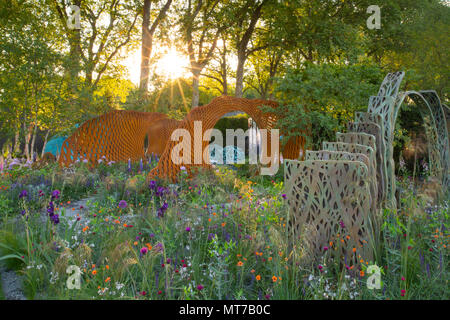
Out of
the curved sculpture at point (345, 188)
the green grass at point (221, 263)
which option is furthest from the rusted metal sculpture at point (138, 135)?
the curved sculpture at point (345, 188)

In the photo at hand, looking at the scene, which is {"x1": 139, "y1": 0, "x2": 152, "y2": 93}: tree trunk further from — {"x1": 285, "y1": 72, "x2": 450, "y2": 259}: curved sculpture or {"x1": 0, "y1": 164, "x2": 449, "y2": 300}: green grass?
{"x1": 285, "y1": 72, "x2": 450, "y2": 259}: curved sculpture

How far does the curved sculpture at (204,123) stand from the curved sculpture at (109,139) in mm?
3014

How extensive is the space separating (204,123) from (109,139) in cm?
342

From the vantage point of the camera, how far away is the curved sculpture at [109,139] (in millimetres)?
8508

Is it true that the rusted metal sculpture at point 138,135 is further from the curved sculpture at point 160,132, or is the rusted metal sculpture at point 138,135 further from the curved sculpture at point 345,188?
the curved sculpture at point 345,188

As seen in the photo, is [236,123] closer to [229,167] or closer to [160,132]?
[160,132]

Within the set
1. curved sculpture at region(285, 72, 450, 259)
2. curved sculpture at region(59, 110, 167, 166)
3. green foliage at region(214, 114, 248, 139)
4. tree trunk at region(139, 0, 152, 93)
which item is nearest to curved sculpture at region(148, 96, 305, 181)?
curved sculpture at region(59, 110, 167, 166)

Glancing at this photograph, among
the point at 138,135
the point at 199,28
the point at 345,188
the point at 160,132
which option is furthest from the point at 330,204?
the point at 199,28

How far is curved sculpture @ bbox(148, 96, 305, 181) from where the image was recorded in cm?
697

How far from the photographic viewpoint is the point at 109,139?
9.23m

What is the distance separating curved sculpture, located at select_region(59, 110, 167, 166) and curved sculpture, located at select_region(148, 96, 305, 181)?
119 inches
